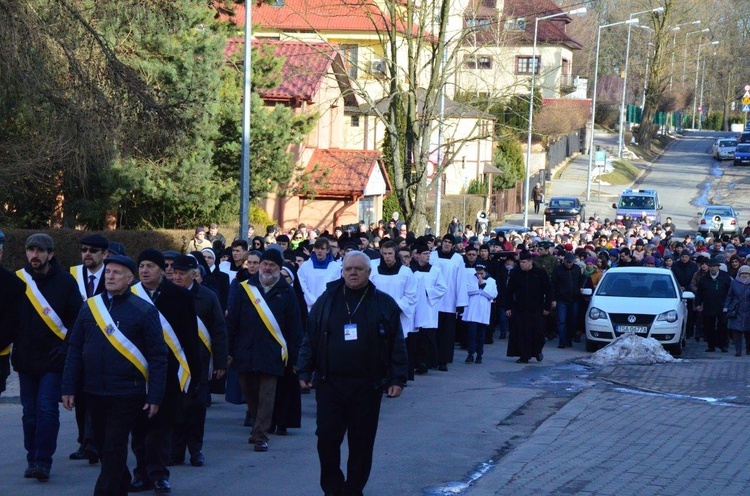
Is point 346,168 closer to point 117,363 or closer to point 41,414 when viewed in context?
point 41,414

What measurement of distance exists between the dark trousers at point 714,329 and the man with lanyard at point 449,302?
20.9 feet

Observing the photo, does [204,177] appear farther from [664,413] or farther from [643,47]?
[643,47]

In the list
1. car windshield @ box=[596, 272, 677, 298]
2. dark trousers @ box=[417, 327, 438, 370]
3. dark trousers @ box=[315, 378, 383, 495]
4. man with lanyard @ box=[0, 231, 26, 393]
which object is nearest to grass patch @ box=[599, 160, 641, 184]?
car windshield @ box=[596, 272, 677, 298]

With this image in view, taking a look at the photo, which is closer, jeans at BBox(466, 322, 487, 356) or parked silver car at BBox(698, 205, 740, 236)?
jeans at BBox(466, 322, 487, 356)

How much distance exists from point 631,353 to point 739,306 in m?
2.87

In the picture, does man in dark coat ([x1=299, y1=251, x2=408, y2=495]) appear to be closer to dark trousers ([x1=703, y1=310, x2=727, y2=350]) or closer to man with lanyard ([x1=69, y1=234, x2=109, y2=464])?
man with lanyard ([x1=69, y1=234, x2=109, y2=464])

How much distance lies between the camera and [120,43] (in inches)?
887

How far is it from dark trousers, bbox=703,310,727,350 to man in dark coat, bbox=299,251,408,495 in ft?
48.4

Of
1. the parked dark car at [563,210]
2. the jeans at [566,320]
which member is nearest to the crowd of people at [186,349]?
the jeans at [566,320]

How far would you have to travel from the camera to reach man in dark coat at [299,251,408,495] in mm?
7570

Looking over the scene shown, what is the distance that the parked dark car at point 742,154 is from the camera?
8231 centimetres

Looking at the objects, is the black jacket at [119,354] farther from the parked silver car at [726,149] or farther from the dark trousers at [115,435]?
the parked silver car at [726,149]

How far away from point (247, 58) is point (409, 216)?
402 inches

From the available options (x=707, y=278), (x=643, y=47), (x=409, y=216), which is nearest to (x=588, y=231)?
(x=409, y=216)
